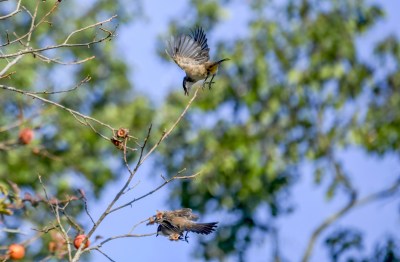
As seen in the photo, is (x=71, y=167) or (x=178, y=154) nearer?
(x=71, y=167)

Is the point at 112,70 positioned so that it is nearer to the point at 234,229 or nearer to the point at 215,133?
the point at 215,133

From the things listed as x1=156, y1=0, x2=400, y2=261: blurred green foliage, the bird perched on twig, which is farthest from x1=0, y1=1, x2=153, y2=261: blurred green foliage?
the bird perched on twig

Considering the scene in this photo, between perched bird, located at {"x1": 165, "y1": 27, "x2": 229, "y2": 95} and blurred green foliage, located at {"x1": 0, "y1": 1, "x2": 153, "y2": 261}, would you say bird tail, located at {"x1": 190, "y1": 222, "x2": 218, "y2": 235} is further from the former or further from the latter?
blurred green foliage, located at {"x1": 0, "y1": 1, "x2": 153, "y2": 261}

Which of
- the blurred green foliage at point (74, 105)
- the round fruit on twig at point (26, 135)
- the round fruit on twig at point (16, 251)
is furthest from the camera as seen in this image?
the blurred green foliage at point (74, 105)

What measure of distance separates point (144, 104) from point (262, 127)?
1424mm

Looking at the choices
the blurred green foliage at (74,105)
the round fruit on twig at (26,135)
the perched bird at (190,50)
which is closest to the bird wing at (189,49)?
the perched bird at (190,50)

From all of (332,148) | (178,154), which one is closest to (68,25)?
(178,154)

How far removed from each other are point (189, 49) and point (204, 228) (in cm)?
135

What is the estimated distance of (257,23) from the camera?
35.3 ft

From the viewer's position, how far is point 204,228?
2961mm

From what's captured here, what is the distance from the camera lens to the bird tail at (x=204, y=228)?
9.64ft

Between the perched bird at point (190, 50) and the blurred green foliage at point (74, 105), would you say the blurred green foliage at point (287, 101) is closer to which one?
the blurred green foliage at point (74, 105)

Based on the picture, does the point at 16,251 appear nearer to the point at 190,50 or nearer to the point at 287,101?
the point at 190,50

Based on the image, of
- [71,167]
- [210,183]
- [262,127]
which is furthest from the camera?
[262,127]
